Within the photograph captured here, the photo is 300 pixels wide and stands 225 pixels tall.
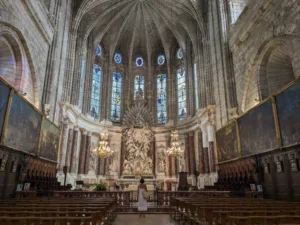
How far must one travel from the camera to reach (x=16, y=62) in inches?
474

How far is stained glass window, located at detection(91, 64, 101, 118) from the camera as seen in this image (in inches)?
961

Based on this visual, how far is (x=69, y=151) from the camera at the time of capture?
731 inches

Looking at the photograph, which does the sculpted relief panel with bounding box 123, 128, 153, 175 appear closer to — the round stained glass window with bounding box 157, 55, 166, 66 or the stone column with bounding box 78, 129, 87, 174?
the stone column with bounding box 78, 129, 87, 174

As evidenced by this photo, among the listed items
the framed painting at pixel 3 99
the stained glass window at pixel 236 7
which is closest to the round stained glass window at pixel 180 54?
Result: the stained glass window at pixel 236 7

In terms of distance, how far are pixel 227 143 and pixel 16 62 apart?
41.3 ft

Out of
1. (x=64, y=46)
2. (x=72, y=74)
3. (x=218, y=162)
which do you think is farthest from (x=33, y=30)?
(x=218, y=162)

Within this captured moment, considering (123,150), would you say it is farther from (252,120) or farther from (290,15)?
(290,15)

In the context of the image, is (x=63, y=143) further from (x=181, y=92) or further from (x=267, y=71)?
(x=267, y=71)

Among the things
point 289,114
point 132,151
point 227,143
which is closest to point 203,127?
point 227,143

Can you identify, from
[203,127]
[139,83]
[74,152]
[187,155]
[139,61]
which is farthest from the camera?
[139,61]

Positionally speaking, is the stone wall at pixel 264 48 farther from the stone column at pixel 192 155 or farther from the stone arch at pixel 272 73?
the stone column at pixel 192 155

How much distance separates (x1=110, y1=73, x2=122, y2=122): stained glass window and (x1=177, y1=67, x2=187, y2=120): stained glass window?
671 centimetres

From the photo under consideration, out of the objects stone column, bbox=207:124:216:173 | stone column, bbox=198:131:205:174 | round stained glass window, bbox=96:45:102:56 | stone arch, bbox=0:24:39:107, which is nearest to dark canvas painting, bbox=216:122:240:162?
stone column, bbox=207:124:216:173

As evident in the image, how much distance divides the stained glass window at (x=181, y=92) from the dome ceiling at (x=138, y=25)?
9.83 ft
